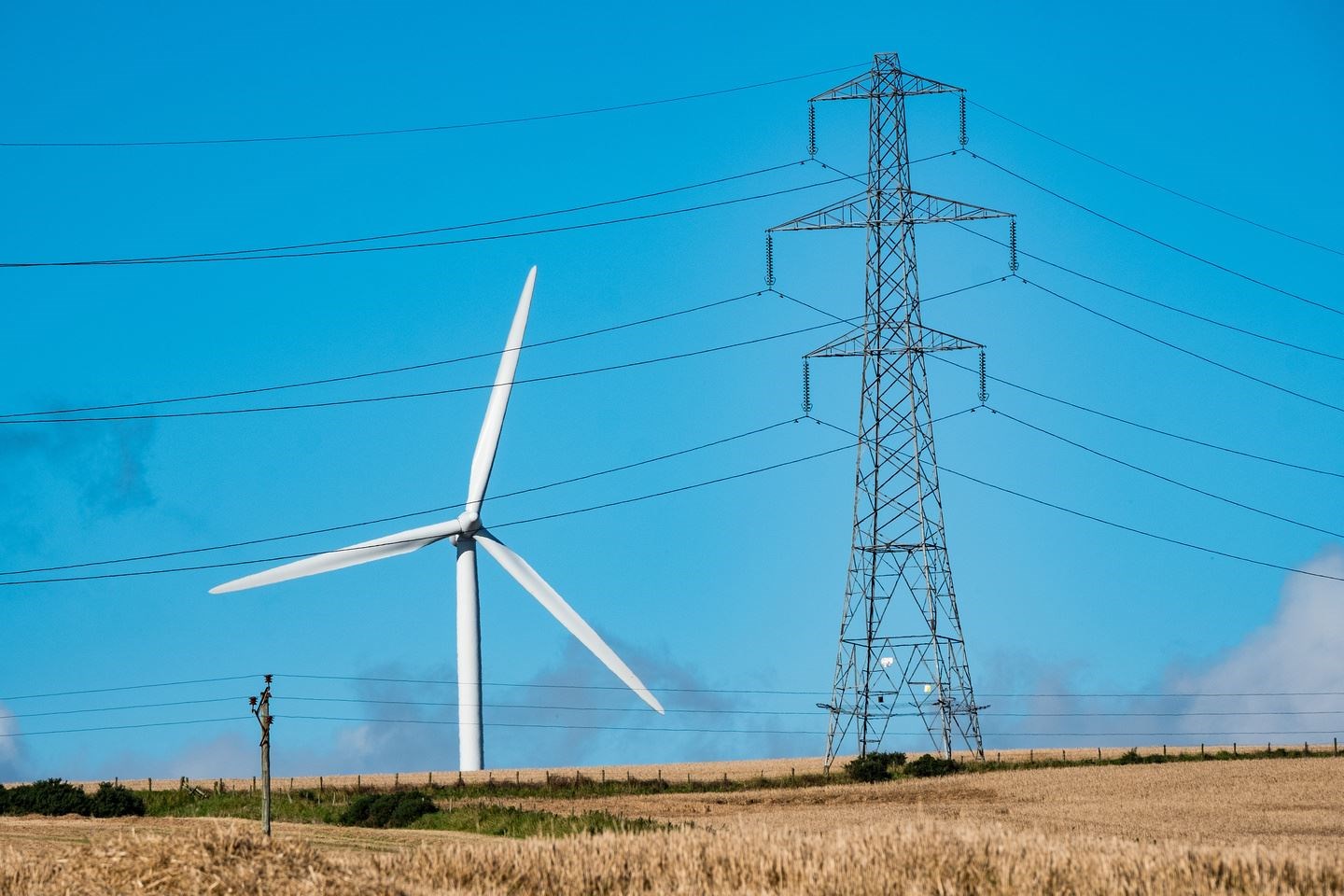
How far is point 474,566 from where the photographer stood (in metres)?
92.5

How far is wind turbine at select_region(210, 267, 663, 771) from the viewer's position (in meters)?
86.6

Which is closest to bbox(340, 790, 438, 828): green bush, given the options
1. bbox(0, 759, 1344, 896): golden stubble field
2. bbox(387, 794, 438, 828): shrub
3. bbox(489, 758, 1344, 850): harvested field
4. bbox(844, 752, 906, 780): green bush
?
bbox(387, 794, 438, 828): shrub

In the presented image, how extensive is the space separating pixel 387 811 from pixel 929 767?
3430cm

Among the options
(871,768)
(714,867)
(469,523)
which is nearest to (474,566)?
(469,523)

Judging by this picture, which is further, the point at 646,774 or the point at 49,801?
the point at 646,774

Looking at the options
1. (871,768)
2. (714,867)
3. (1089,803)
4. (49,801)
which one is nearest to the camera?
(714,867)

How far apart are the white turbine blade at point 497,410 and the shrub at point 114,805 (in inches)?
999

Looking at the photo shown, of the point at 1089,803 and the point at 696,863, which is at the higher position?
the point at 696,863

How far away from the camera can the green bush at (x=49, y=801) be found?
72188 mm

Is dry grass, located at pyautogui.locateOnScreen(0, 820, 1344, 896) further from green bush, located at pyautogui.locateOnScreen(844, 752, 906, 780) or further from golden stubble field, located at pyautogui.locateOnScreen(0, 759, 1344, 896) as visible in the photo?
green bush, located at pyautogui.locateOnScreen(844, 752, 906, 780)

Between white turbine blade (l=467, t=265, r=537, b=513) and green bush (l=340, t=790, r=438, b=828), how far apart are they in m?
25.6

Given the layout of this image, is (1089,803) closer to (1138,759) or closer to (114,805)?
(1138,759)

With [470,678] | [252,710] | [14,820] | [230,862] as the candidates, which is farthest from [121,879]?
[470,678]

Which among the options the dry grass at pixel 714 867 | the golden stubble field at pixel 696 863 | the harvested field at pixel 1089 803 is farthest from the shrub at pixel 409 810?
the dry grass at pixel 714 867
